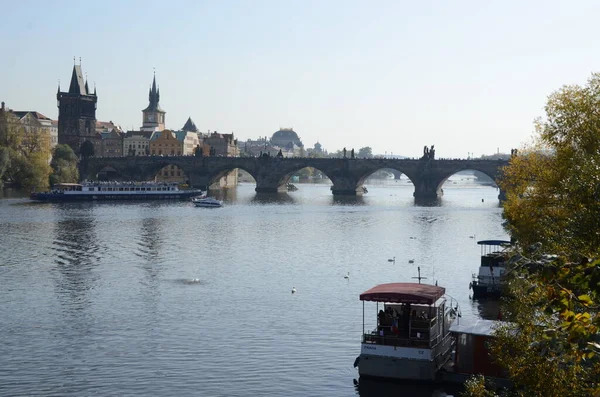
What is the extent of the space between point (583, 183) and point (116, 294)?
29.6 metres

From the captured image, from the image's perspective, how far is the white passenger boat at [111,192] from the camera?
420 feet

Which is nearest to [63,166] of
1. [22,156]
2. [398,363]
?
[22,156]

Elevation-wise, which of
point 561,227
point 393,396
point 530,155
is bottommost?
point 393,396

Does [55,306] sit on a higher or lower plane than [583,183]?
lower

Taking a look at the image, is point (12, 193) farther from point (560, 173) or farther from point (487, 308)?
point (560, 173)

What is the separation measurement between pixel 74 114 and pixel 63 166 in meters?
39.8

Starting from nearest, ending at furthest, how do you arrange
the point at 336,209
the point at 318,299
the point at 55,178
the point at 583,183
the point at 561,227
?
the point at 583,183 < the point at 561,227 < the point at 318,299 < the point at 336,209 < the point at 55,178

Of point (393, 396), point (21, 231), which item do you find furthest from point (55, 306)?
point (21, 231)

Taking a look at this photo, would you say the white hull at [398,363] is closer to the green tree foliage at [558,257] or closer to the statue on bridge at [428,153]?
the green tree foliage at [558,257]

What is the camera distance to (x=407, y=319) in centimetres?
3111

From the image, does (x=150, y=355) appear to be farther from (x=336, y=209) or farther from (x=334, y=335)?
(x=336, y=209)

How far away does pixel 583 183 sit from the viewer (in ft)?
77.6

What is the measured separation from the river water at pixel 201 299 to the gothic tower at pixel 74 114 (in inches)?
3738

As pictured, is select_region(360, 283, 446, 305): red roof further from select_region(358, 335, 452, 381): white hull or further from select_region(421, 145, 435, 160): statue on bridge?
select_region(421, 145, 435, 160): statue on bridge
